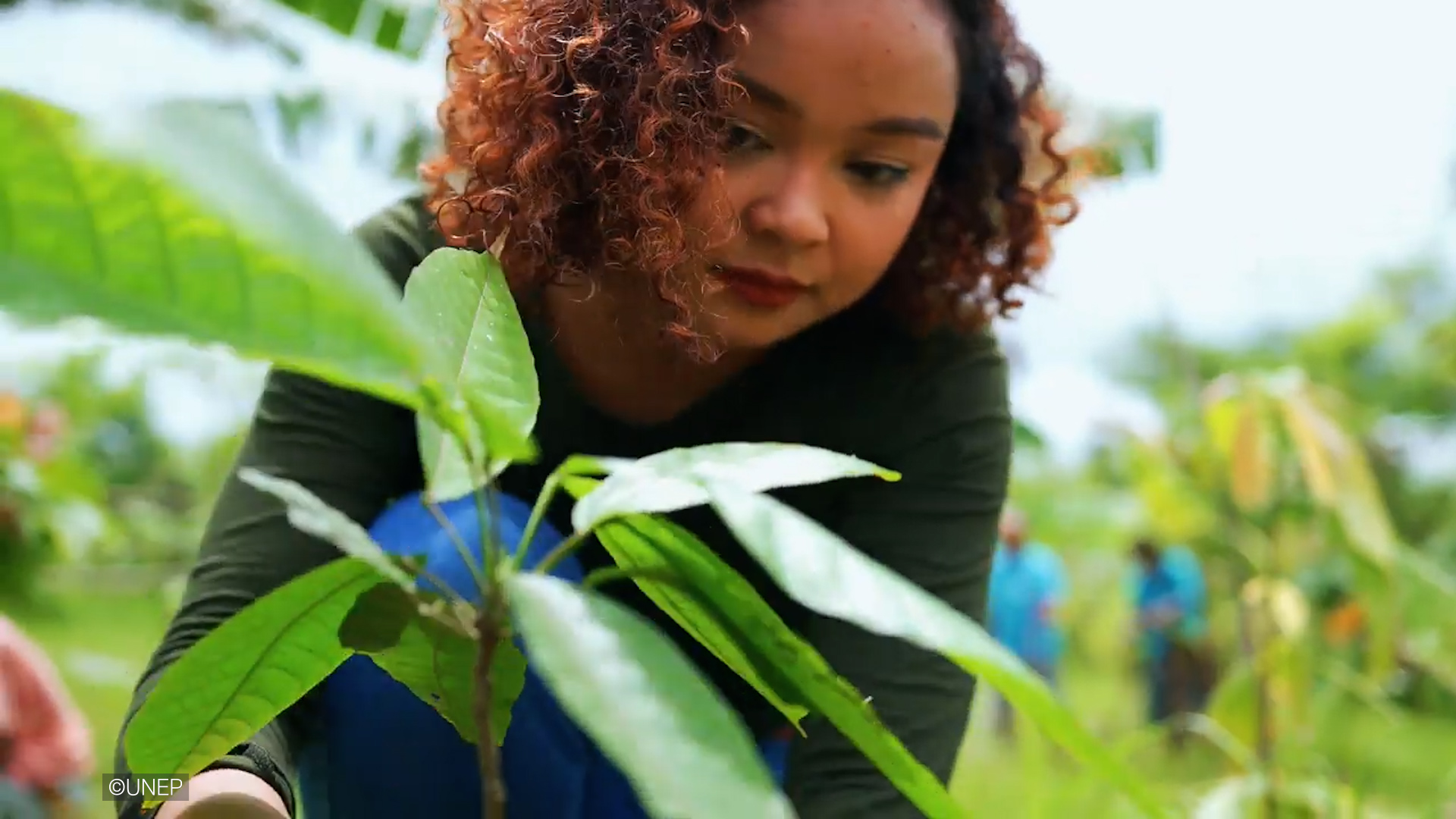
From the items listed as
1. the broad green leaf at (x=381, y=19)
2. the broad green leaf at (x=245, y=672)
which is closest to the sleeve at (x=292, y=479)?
the broad green leaf at (x=245, y=672)

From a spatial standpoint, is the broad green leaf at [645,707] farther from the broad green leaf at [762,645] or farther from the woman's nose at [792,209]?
the woman's nose at [792,209]

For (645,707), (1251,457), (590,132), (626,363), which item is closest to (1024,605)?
(1251,457)

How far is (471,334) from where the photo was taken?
48cm

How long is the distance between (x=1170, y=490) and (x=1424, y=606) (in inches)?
16.4

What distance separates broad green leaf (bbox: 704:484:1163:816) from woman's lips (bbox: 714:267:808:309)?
406mm

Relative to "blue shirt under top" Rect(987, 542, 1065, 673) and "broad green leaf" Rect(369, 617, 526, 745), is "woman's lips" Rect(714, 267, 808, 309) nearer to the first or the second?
"broad green leaf" Rect(369, 617, 526, 745)

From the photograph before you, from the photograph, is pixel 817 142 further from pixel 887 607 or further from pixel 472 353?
pixel 887 607

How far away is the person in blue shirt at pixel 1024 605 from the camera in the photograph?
378 cm

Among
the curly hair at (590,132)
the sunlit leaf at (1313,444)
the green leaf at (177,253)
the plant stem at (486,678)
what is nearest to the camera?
the green leaf at (177,253)

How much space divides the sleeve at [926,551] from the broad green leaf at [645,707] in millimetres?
518

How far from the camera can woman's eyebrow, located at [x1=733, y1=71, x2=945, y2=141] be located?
72 cm

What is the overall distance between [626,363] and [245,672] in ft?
1.52

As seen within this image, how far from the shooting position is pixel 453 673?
19.4 inches

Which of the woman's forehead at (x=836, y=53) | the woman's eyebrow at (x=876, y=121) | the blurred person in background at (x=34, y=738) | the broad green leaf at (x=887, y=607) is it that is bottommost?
the blurred person in background at (x=34, y=738)
